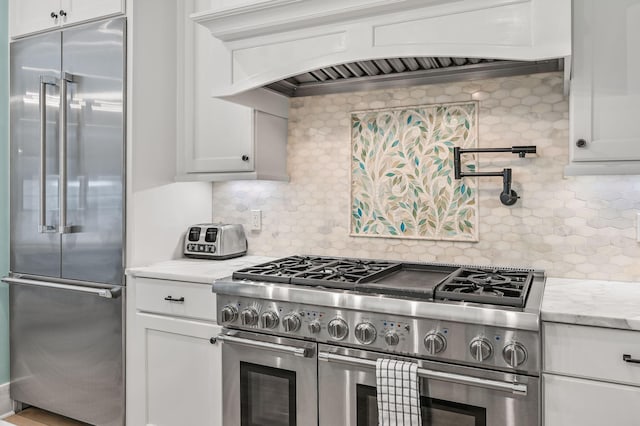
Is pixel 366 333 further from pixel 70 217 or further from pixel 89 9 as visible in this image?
pixel 89 9

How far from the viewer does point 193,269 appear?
239 centimetres

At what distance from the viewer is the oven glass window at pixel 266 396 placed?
1.95 metres

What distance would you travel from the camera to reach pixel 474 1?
1808 mm

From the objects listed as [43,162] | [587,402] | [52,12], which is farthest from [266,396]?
[52,12]

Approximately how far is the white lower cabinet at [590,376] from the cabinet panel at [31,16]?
2.86 m

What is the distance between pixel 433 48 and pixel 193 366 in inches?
Answer: 69.4

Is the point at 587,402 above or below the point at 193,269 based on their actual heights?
below

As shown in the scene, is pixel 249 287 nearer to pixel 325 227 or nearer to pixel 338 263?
pixel 338 263

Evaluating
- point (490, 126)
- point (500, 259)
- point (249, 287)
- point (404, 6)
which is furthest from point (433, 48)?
point (249, 287)

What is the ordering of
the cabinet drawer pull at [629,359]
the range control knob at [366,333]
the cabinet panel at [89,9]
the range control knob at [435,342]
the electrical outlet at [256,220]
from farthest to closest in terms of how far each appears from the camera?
the electrical outlet at [256,220] → the cabinet panel at [89,9] → the range control knob at [366,333] → the range control knob at [435,342] → the cabinet drawer pull at [629,359]

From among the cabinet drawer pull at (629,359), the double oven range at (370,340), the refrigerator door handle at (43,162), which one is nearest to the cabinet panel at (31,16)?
the refrigerator door handle at (43,162)

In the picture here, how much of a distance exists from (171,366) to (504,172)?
1825mm

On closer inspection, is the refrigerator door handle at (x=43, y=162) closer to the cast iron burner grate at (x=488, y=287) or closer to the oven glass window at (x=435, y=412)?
the oven glass window at (x=435, y=412)

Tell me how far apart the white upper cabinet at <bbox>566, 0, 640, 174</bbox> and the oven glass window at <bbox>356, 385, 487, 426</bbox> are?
3.20 ft
